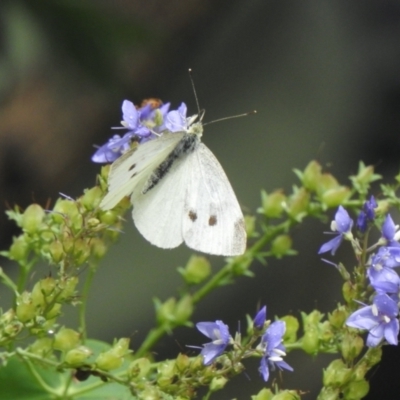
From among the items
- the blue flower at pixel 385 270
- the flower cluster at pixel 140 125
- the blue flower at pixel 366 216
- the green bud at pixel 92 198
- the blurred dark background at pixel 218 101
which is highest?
the flower cluster at pixel 140 125

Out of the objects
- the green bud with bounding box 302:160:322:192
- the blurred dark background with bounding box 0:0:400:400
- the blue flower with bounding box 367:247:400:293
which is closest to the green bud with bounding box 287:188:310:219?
the green bud with bounding box 302:160:322:192

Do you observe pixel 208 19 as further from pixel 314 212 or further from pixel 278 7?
pixel 314 212

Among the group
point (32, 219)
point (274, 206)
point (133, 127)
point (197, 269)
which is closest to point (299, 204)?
point (274, 206)

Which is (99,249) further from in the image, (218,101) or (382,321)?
(218,101)

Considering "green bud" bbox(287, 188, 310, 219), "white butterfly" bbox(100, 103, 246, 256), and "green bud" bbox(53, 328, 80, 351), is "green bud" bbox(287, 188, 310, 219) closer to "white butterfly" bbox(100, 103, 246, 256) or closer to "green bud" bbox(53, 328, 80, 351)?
"white butterfly" bbox(100, 103, 246, 256)

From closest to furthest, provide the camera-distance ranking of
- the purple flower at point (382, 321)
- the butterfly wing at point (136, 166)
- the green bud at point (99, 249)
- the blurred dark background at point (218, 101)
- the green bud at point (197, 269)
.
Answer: the purple flower at point (382, 321) < the butterfly wing at point (136, 166) < the green bud at point (99, 249) < the green bud at point (197, 269) < the blurred dark background at point (218, 101)

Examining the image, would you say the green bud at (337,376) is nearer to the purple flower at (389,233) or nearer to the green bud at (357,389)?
the green bud at (357,389)

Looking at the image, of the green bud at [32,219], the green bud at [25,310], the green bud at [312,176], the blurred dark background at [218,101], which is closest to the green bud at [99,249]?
the green bud at [32,219]
